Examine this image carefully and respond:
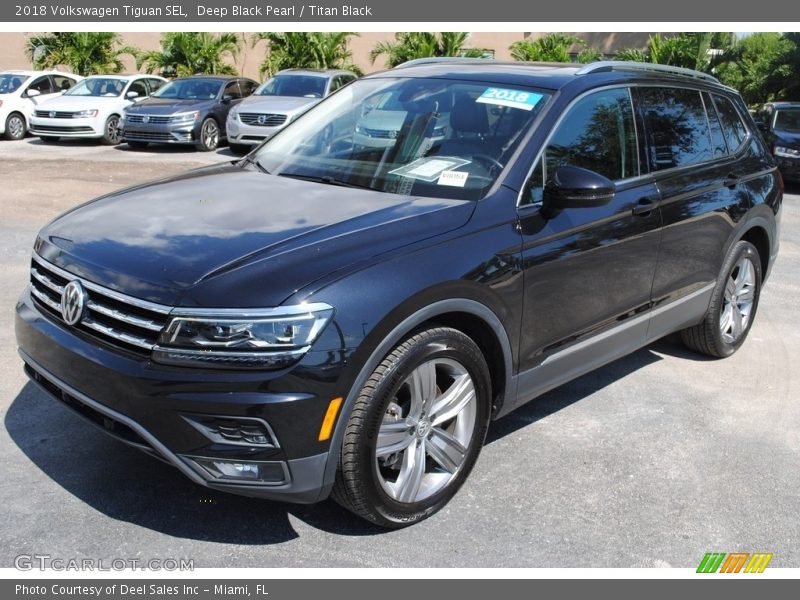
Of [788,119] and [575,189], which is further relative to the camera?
[788,119]

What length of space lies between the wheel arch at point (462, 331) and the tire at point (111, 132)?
52.4 ft

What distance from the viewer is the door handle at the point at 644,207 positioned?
14.2 ft

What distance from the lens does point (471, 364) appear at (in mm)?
3486

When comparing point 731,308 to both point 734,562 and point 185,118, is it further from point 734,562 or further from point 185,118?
point 185,118

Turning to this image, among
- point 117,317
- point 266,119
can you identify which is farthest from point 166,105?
point 117,317

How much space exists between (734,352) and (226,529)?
4009mm

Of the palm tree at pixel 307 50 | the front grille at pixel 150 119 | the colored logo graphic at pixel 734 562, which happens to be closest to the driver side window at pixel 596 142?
the colored logo graphic at pixel 734 562

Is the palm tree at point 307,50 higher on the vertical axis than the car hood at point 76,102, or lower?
higher

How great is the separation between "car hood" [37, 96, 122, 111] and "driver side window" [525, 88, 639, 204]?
1559 centimetres

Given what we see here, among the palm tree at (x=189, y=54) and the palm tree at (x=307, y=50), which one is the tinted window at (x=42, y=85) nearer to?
the palm tree at (x=189, y=54)

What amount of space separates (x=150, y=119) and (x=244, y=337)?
14.8 metres

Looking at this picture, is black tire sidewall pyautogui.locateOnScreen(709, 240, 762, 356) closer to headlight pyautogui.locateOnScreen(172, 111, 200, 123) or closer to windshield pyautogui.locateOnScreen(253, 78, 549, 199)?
windshield pyautogui.locateOnScreen(253, 78, 549, 199)

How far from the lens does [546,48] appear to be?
26609mm

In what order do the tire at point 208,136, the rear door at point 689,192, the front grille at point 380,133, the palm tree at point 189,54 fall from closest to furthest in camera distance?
the front grille at point 380,133 < the rear door at point 689,192 < the tire at point 208,136 < the palm tree at point 189,54
